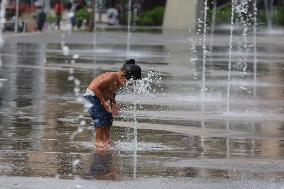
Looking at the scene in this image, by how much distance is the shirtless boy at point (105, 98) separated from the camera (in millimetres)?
12969

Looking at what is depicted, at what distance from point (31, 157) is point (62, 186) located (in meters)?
1.94

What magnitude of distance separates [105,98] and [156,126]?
8.15 feet

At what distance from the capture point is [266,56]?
3350 cm

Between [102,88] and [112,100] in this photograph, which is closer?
[102,88]

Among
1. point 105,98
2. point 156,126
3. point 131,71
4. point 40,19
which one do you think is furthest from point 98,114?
point 40,19

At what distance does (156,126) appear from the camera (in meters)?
15.5

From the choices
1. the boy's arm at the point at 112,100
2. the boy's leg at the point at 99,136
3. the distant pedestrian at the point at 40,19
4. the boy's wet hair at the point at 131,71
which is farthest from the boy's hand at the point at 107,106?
the distant pedestrian at the point at 40,19

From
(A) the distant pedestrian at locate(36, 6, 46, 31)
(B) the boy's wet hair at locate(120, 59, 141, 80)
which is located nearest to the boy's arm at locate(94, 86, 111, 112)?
(B) the boy's wet hair at locate(120, 59, 141, 80)

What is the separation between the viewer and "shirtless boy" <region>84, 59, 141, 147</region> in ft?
42.5

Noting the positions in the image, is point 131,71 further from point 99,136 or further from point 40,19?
point 40,19

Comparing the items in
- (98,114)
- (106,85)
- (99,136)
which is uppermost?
(106,85)

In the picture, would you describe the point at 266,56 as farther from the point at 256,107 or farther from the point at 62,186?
the point at 62,186

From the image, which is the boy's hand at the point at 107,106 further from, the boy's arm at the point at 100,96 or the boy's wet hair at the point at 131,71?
the boy's wet hair at the point at 131,71

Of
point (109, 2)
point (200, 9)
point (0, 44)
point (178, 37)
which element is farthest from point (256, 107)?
point (109, 2)
